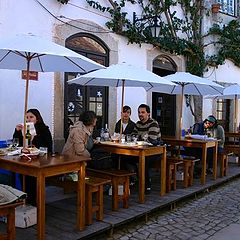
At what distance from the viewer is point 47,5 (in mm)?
7141

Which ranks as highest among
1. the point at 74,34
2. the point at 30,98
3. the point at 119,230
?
the point at 74,34

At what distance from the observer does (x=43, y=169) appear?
380 cm

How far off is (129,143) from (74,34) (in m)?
2.95

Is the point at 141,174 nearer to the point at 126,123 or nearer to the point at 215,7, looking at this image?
the point at 126,123

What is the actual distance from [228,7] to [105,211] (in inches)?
403

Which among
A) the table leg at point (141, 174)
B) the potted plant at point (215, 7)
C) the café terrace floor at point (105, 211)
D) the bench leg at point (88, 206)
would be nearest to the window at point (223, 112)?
the potted plant at point (215, 7)

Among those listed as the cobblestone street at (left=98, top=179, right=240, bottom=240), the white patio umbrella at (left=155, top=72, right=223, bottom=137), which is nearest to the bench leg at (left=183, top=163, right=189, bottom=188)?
the cobblestone street at (left=98, top=179, right=240, bottom=240)

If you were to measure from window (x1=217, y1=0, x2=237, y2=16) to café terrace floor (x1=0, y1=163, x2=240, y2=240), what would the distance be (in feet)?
25.1

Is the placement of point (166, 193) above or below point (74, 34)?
below

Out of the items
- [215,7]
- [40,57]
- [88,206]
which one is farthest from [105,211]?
[215,7]

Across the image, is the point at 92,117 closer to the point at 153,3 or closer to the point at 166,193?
the point at 166,193

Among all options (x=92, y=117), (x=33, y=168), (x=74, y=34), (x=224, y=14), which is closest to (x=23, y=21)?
(x=74, y=34)

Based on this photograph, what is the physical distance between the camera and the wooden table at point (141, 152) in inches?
217

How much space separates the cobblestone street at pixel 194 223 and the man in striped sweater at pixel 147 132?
0.70 metres
